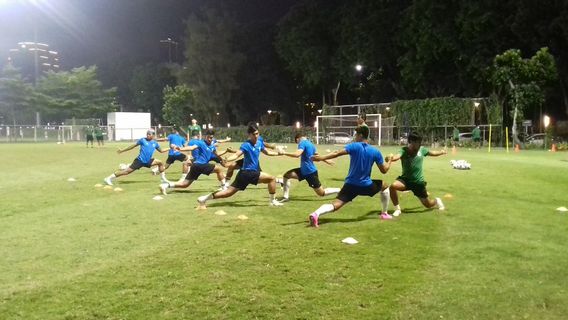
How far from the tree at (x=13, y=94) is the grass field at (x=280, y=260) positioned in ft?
216

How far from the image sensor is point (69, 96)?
7769 cm

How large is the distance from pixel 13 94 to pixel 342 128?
4720 centimetres

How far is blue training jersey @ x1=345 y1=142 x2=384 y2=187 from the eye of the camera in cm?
990

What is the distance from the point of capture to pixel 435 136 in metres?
49.0

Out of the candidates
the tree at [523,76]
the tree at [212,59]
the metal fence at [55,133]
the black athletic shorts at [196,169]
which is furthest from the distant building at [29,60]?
the black athletic shorts at [196,169]

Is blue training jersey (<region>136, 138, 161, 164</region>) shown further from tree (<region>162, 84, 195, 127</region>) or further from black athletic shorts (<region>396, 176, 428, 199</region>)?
tree (<region>162, 84, 195, 127</region>)

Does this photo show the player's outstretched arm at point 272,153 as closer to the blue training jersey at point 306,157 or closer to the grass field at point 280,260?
the blue training jersey at point 306,157

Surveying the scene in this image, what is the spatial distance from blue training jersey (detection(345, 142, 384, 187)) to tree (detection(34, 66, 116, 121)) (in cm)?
7249

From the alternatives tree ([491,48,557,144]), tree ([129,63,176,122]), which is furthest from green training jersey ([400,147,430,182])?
tree ([129,63,176,122])

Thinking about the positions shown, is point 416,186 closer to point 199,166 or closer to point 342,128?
point 199,166

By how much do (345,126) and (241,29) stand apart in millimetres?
33305

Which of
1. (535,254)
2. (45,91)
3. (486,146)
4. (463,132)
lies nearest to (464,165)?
(535,254)

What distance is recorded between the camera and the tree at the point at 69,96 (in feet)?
245

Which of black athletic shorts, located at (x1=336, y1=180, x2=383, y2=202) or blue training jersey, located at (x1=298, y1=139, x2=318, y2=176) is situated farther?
blue training jersey, located at (x1=298, y1=139, x2=318, y2=176)
